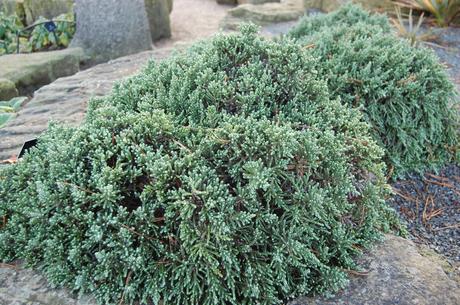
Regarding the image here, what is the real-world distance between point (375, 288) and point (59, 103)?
99.4 inches

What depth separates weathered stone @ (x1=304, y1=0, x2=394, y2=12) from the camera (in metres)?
6.25

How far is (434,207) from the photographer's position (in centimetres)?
300

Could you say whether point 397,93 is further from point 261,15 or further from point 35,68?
point 261,15

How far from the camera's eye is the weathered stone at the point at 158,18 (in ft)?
22.1

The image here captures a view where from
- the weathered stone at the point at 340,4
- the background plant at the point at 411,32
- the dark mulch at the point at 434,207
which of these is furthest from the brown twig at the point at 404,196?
the weathered stone at the point at 340,4

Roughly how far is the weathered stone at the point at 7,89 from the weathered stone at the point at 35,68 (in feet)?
0.88

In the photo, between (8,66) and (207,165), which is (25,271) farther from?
(8,66)

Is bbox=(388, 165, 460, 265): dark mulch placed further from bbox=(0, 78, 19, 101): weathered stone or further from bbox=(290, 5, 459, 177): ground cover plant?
bbox=(0, 78, 19, 101): weathered stone

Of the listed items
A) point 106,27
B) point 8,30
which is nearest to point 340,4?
point 106,27

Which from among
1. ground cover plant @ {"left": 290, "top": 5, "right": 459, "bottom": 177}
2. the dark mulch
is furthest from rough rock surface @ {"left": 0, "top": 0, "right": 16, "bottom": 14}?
→ the dark mulch

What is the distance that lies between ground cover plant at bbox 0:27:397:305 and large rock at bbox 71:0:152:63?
133 inches

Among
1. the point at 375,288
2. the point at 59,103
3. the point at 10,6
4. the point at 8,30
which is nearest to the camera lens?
the point at 375,288

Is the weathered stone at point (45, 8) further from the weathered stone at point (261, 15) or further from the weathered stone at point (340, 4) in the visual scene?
the weathered stone at point (340, 4)

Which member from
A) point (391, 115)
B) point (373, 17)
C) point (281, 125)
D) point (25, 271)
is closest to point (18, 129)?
point (25, 271)
